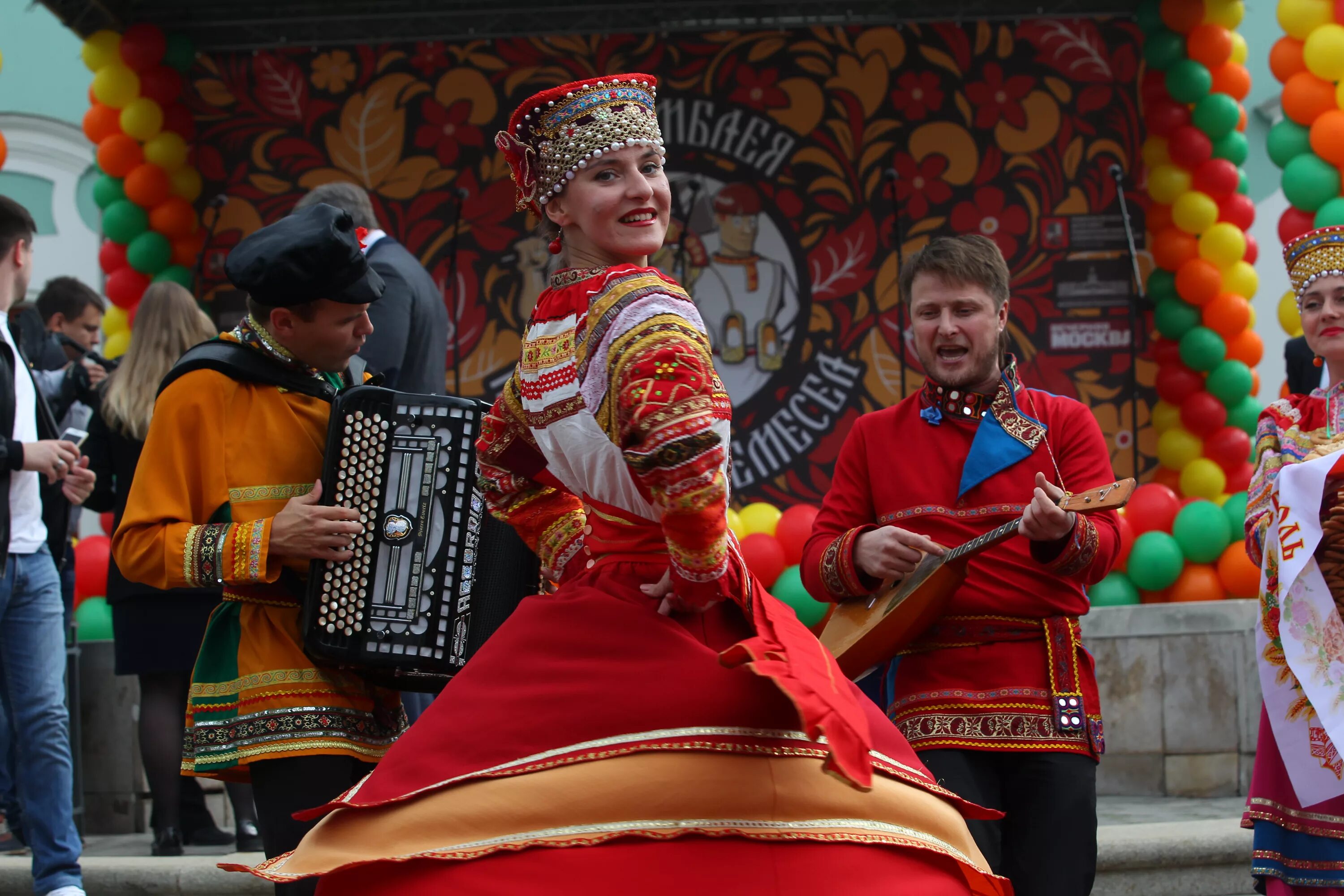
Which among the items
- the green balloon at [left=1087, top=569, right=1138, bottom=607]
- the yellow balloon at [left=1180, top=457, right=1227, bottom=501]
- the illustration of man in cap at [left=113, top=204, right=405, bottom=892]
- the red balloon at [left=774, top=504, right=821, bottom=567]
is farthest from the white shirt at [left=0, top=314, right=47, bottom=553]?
the yellow balloon at [left=1180, top=457, right=1227, bottom=501]

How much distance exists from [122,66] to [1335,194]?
6084 millimetres

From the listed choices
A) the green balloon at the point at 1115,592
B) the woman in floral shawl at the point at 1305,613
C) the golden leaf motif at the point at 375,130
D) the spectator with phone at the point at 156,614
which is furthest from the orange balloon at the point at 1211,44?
the spectator with phone at the point at 156,614

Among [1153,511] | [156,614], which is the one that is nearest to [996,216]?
[1153,511]

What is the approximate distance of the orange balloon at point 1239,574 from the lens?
6398 mm

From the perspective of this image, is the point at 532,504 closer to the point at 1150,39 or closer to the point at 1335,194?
the point at 1335,194

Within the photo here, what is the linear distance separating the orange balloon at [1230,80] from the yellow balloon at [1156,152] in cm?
37

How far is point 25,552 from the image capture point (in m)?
4.49

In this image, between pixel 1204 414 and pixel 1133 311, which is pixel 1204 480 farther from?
pixel 1133 311

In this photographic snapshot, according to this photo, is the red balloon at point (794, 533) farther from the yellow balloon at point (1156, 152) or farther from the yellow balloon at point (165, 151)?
the yellow balloon at point (165, 151)

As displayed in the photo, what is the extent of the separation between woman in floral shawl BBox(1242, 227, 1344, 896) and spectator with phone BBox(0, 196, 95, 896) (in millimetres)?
3418

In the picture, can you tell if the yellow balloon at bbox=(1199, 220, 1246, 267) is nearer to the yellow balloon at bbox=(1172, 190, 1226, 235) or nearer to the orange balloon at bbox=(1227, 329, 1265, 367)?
the yellow balloon at bbox=(1172, 190, 1226, 235)

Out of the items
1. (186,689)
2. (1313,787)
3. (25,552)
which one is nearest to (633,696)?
(1313,787)

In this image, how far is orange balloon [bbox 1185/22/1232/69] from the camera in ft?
24.2

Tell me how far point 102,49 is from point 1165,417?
5.92m
